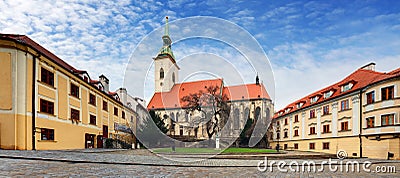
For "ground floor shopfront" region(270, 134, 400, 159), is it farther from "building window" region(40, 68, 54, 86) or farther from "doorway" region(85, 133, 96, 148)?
"building window" region(40, 68, 54, 86)

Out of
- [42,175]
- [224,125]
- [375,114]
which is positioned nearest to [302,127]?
[224,125]

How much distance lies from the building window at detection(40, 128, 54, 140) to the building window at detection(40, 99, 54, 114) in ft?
4.17

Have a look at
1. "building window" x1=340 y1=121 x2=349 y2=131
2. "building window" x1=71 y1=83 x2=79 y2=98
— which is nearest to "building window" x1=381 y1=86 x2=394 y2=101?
"building window" x1=340 y1=121 x2=349 y2=131

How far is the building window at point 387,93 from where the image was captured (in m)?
22.7

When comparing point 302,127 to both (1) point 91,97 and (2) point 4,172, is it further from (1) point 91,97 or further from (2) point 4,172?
(2) point 4,172

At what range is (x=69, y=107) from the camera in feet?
75.7

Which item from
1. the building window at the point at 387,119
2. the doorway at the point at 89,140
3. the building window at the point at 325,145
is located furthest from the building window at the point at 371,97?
the doorway at the point at 89,140

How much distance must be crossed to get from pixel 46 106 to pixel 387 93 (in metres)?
25.9

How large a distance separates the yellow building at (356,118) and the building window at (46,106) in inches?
1007

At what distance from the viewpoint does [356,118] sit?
26.9 meters

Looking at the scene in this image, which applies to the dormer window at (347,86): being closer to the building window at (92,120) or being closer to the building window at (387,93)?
the building window at (387,93)

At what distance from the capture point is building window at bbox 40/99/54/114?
18922 mm

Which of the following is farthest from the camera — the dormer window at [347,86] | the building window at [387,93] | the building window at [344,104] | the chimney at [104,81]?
the chimney at [104,81]

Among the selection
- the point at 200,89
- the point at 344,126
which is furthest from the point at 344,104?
the point at 200,89
